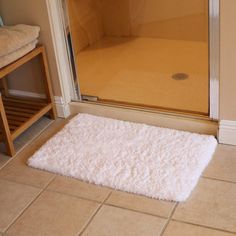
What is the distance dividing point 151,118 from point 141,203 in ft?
1.94

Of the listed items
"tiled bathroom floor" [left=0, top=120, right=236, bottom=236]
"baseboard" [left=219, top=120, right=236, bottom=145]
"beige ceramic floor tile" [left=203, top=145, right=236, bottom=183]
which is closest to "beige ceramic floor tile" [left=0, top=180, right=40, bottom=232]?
"tiled bathroom floor" [left=0, top=120, right=236, bottom=236]

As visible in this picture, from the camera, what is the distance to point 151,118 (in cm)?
221

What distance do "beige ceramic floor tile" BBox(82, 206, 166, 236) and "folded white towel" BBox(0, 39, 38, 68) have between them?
0.83 meters

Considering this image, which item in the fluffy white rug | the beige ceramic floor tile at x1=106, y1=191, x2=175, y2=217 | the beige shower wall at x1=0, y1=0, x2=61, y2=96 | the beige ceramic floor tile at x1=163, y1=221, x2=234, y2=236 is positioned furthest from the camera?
the beige shower wall at x1=0, y1=0, x2=61, y2=96

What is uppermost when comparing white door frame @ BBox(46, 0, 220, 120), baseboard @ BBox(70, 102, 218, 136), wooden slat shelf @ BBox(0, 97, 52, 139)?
white door frame @ BBox(46, 0, 220, 120)

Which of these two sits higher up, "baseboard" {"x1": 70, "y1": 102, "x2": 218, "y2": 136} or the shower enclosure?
the shower enclosure

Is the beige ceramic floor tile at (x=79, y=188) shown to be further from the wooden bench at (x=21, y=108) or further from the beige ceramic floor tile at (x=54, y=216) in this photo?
the wooden bench at (x=21, y=108)

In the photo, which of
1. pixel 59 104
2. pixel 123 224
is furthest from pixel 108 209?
pixel 59 104

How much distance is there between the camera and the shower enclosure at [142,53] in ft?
7.01

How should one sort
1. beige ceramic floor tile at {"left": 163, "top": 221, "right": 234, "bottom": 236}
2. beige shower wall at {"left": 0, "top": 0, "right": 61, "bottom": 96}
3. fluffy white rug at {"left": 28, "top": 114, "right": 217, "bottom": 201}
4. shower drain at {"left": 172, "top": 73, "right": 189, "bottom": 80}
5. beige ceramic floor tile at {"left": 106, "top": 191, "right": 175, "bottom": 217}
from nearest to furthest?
beige ceramic floor tile at {"left": 163, "top": 221, "right": 234, "bottom": 236} < beige ceramic floor tile at {"left": 106, "top": 191, "right": 175, "bottom": 217} < fluffy white rug at {"left": 28, "top": 114, "right": 217, "bottom": 201} < beige shower wall at {"left": 0, "top": 0, "right": 61, "bottom": 96} < shower drain at {"left": 172, "top": 73, "right": 189, "bottom": 80}

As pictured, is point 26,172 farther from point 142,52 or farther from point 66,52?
point 142,52

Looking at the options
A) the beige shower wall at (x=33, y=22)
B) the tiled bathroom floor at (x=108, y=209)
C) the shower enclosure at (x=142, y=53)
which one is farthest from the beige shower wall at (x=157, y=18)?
the tiled bathroom floor at (x=108, y=209)

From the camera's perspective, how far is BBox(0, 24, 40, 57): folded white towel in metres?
2.00

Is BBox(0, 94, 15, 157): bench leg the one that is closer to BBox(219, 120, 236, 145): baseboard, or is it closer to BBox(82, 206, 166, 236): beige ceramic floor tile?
BBox(82, 206, 166, 236): beige ceramic floor tile
